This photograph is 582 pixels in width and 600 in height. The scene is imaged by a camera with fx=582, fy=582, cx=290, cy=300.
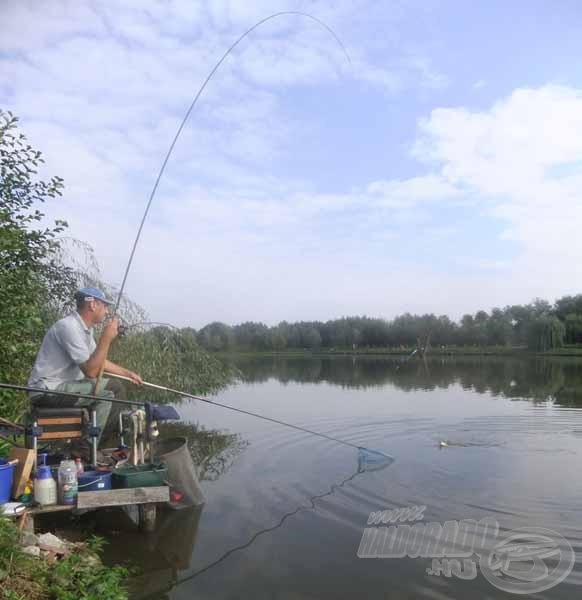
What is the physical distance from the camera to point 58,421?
550cm

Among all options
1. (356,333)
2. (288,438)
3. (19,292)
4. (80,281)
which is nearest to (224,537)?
(19,292)

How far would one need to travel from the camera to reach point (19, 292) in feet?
21.9

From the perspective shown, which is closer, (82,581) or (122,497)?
(82,581)

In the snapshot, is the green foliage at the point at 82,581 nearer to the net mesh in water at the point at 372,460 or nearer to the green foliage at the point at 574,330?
the net mesh in water at the point at 372,460

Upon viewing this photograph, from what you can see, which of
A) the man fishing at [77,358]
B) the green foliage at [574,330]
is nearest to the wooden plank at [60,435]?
the man fishing at [77,358]

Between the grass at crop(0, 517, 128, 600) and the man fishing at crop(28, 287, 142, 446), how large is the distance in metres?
1.69

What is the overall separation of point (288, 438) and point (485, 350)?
5557 centimetres

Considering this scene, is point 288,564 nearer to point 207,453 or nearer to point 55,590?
point 55,590

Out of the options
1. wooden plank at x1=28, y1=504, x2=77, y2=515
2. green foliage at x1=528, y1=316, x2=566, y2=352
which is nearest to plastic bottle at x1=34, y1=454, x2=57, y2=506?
wooden plank at x1=28, y1=504, x2=77, y2=515

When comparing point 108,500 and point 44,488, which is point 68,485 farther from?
point 108,500

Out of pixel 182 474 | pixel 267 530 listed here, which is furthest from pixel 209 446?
pixel 267 530

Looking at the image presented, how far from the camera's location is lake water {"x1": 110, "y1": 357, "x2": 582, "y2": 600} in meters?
4.69

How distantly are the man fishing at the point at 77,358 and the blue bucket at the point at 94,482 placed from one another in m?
0.74

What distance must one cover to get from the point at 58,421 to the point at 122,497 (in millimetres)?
995
